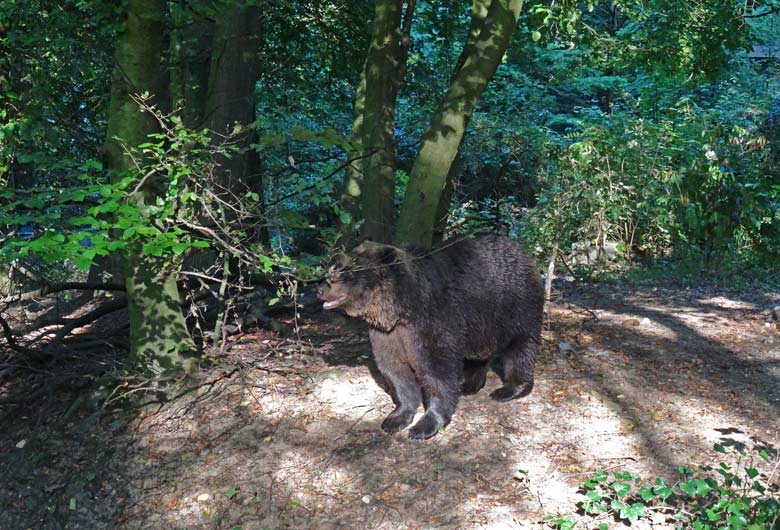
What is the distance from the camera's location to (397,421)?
5629mm

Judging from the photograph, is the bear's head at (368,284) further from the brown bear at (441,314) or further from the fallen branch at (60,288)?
the fallen branch at (60,288)

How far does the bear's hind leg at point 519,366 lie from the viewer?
237 inches

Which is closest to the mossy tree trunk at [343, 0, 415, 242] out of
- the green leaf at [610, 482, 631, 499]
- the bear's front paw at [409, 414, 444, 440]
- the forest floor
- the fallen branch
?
the forest floor

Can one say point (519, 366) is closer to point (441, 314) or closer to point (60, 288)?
point (441, 314)

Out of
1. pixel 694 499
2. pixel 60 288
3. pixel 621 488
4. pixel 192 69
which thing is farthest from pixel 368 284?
pixel 192 69

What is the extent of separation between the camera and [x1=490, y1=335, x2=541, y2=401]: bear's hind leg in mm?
6031

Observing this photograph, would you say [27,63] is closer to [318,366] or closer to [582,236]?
[318,366]

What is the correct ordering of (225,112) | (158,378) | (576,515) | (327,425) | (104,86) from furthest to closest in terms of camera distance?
1. (104,86)
2. (225,112)
3. (158,378)
4. (327,425)
5. (576,515)

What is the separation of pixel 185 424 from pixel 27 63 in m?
3.98

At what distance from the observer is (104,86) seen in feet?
29.5

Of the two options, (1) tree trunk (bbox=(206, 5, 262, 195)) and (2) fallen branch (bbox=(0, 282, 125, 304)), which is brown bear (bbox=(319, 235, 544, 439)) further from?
(1) tree trunk (bbox=(206, 5, 262, 195))

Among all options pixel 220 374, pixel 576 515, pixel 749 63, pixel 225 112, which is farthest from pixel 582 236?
pixel 749 63

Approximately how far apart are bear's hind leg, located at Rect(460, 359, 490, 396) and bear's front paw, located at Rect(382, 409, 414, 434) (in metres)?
0.67

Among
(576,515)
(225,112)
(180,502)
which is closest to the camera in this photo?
(576,515)
